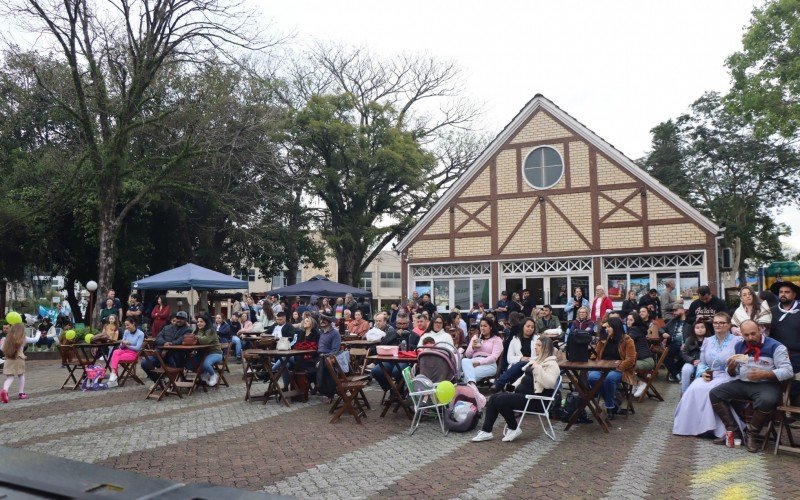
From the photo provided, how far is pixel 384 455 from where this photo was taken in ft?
Result: 21.0

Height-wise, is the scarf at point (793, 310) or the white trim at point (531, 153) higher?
the white trim at point (531, 153)

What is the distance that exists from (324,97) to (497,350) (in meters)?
22.4

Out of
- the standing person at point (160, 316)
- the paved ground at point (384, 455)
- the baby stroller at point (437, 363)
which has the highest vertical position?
the standing person at point (160, 316)

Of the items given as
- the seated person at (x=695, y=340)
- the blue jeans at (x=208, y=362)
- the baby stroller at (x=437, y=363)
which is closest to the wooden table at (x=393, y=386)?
the baby stroller at (x=437, y=363)

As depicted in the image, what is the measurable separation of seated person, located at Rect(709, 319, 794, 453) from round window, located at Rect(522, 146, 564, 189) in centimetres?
1291

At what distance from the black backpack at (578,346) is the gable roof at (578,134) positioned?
11276 millimetres

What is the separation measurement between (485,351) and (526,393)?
8.34ft

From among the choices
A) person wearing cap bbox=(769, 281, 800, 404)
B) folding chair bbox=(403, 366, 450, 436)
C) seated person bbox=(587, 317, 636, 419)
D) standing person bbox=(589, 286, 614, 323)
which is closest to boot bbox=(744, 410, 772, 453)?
person wearing cap bbox=(769, 281, 800, 404)

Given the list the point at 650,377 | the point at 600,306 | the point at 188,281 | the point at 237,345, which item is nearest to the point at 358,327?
the point at 237,345

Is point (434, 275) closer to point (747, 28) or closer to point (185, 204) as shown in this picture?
point (185, 204)

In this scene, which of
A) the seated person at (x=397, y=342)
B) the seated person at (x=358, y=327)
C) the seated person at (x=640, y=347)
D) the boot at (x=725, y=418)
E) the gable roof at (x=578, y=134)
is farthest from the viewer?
the gable roof at (x=578, y=134)

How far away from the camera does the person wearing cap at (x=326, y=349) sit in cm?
914

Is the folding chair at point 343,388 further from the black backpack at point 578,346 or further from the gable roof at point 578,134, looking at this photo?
the gable roof at point 578,134

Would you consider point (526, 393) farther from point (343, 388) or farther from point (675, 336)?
point (675, 336)
